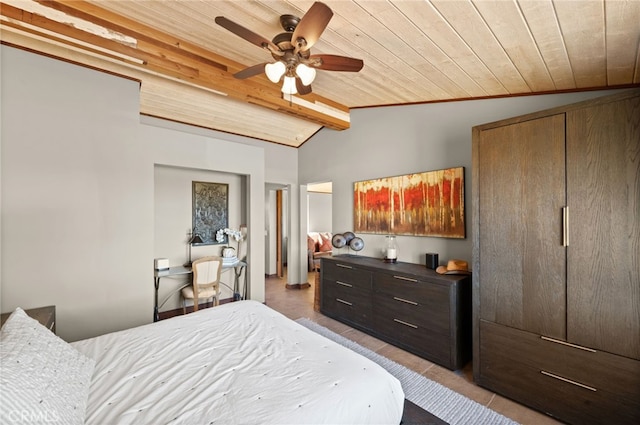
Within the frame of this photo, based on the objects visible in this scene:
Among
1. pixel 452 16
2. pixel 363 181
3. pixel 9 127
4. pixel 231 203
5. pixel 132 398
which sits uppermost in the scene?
pixel 452 16

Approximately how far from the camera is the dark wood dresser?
8.39 ft

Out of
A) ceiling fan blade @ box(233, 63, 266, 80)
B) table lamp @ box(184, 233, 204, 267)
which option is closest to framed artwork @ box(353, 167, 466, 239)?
ceiling fan blade @ box(233, 63, 266, 80)

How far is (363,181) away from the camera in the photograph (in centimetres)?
409

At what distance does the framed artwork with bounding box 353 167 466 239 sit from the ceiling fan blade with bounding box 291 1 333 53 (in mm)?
2148

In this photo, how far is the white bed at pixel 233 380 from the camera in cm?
111

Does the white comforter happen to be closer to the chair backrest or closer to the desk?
the chair backrest

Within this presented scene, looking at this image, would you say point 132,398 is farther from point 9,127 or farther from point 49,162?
point 9,127

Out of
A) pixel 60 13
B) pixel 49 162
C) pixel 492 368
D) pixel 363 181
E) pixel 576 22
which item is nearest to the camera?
pixel 576 22

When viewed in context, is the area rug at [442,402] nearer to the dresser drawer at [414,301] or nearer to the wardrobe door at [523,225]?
the dresser drawer at [414,301]

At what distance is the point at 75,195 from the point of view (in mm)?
2639

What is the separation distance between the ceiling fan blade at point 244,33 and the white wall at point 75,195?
75.5 inches

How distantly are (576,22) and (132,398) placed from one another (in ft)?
9.73

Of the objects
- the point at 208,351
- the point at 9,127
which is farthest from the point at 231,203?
the point at 208,351

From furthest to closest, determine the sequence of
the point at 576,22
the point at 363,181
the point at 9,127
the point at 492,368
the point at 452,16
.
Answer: the point at 363,181 → the point at 9,127 → the point at 492,368 → the point at 452,16 → the point at 576,22
